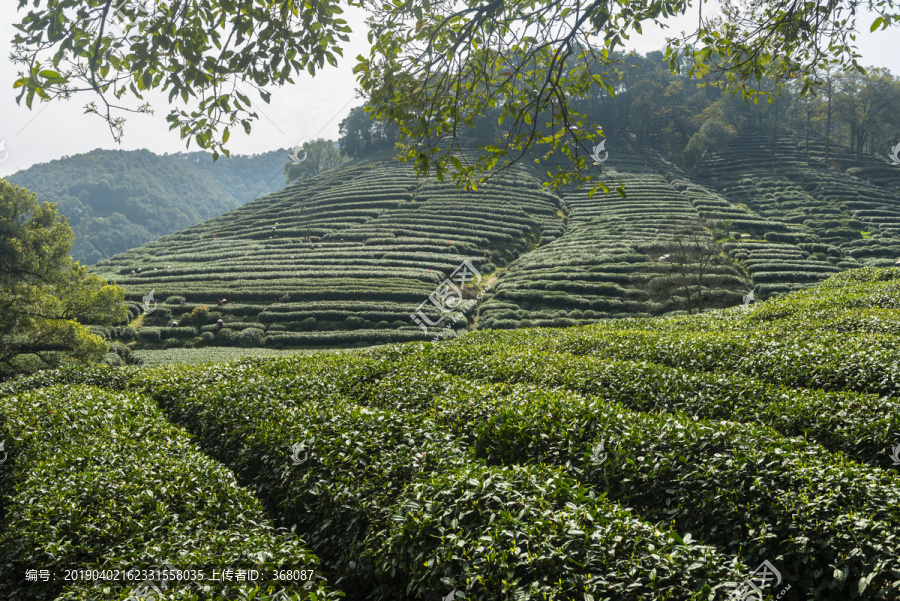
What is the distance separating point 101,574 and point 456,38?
5.98m

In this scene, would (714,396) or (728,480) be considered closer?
(728,480)

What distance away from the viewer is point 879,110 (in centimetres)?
6531

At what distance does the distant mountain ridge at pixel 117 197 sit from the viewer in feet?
369

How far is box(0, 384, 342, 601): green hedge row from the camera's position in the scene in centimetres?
423

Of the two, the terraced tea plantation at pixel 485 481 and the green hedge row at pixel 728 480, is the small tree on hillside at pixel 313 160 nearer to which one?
the terraced tea plantation at pixel 485 481

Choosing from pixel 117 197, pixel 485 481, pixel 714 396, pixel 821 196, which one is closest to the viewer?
pixel 485 481

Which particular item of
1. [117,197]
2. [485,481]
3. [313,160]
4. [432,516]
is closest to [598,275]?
[485,481]

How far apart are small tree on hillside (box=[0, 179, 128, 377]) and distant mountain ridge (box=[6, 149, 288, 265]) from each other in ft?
316

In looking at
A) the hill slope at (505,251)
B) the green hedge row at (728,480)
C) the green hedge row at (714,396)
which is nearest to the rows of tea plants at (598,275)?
the hill slope at (505,251)

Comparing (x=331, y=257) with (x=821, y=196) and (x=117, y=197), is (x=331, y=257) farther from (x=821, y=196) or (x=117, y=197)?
(x=117, y=197)

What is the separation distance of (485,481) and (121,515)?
3801mm

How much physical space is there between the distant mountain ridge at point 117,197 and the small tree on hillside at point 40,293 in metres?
96.2

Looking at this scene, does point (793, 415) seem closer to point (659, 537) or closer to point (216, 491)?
point (659, 537)

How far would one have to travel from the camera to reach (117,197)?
134125mm
